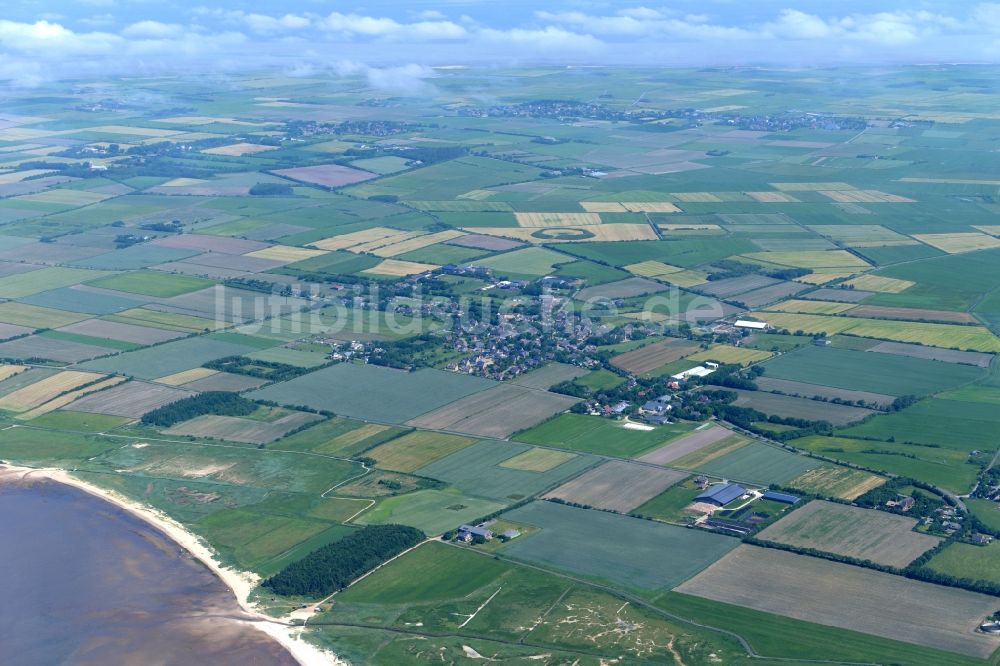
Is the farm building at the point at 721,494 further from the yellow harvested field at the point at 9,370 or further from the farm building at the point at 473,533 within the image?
the yellow harvested field at the point at 9,370

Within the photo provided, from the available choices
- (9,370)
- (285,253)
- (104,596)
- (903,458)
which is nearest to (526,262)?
(285,253)

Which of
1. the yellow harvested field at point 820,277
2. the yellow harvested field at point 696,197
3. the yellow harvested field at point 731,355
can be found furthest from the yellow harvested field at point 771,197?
the yellow harvested field at point 731,355

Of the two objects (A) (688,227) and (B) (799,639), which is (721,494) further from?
(A) (688,227)

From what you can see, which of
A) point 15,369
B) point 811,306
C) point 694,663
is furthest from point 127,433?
point 811,306

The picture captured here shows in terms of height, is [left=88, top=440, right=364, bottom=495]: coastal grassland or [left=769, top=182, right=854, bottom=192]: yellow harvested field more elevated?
[left=769, top=182, right=854, bottom=192]: yellow harvested field

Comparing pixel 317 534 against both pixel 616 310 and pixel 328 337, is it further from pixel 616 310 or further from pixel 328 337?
pixel 616 310

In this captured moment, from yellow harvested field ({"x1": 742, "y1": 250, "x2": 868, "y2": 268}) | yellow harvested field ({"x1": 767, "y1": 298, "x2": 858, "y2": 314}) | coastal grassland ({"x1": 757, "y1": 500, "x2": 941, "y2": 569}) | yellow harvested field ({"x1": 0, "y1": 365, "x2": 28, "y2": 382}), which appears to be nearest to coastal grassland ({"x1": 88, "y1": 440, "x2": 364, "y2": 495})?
yellow harvested field ({"x1": 0, "y1": 365, "x2": 28, "y2": 382})

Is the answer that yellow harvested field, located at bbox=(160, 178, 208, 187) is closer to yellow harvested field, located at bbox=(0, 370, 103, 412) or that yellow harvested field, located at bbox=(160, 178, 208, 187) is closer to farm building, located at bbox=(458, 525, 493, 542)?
yellow harvested field, located at bbox=(0, 370, 103, 412)
